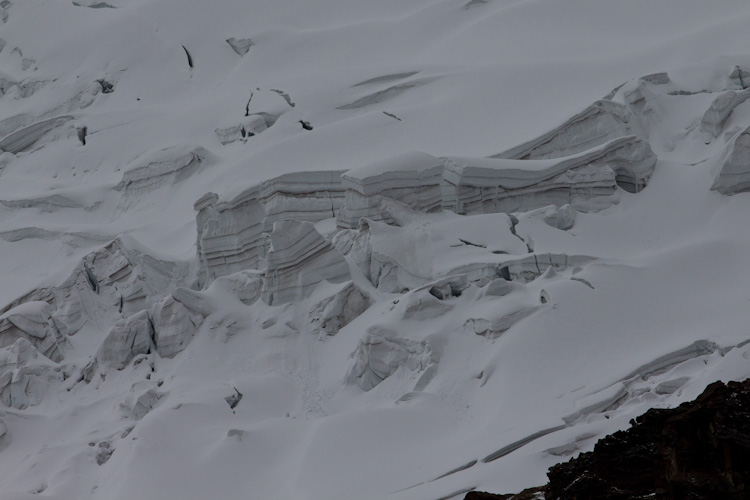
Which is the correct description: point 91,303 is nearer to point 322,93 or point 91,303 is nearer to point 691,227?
point 322,93

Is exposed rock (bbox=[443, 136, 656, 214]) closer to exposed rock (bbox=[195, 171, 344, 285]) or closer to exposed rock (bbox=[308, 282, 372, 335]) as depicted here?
exposed rock (bbox=[195, 171, 344, 285])

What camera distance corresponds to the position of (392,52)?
39.7m

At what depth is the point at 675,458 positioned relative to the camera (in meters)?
10.9

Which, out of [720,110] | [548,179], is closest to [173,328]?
[548,179]

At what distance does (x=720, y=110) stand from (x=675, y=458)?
1840 centimetres

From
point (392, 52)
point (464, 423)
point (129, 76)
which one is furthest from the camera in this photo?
point (129, 76)

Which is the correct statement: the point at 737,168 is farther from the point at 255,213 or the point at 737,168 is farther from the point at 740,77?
the point at 255,213

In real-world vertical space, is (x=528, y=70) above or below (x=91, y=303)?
above

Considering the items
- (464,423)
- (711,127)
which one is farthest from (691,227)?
(464,423)

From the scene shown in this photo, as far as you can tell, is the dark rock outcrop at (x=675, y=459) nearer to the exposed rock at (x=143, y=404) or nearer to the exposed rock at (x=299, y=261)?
the exposed rock at (x=143, y=404)

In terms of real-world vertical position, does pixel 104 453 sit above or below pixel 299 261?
below

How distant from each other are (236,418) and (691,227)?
10949 millimetres

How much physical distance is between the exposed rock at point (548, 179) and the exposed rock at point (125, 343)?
24.1ft

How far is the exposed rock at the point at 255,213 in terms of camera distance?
26500mm
